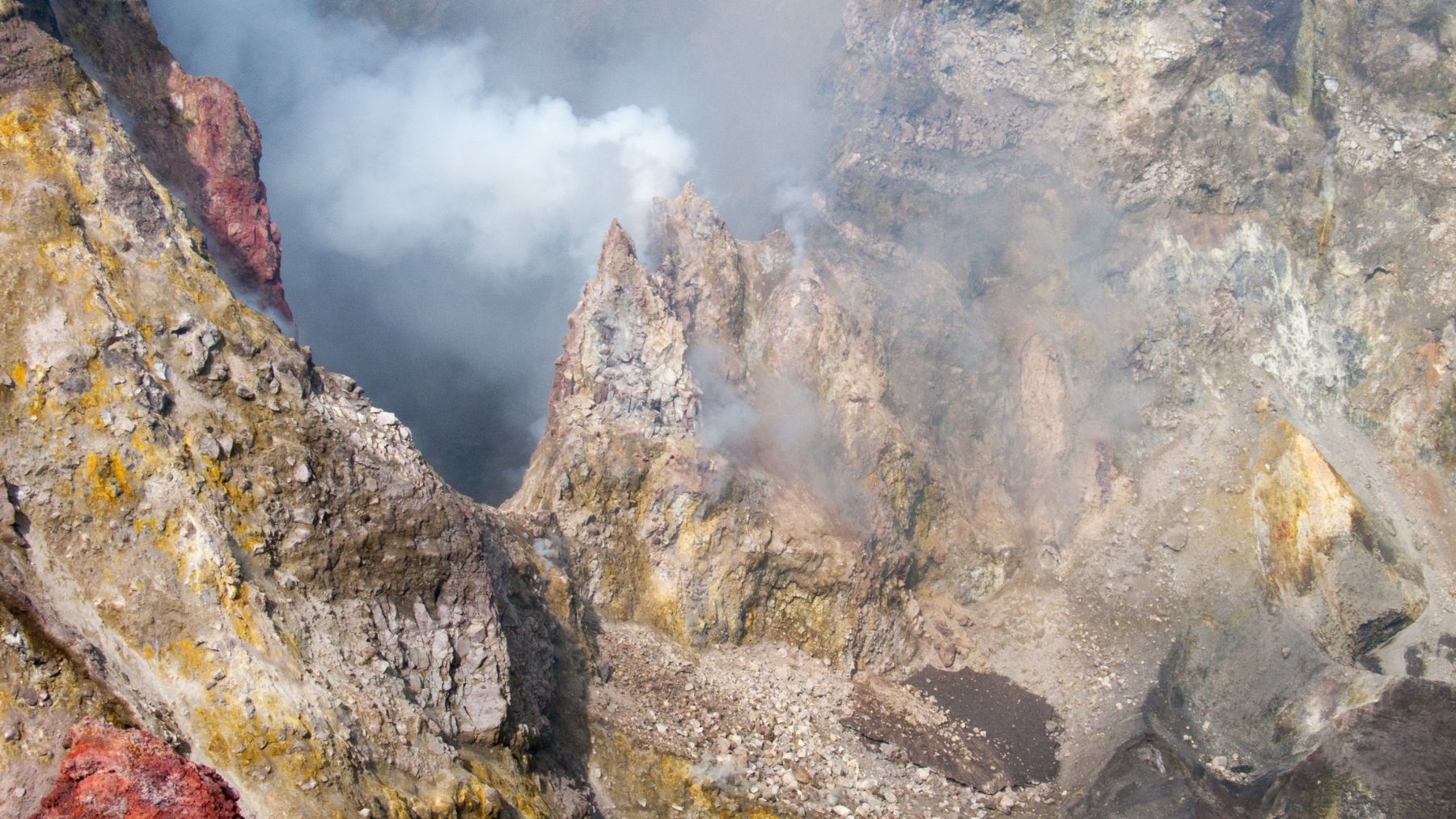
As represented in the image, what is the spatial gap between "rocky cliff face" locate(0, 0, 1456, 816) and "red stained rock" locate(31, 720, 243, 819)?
0.61 m

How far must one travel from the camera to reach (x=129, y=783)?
15.2 meters

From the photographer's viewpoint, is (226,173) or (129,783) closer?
(129,783)

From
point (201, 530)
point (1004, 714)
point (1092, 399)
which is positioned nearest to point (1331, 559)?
point (1092, 399)

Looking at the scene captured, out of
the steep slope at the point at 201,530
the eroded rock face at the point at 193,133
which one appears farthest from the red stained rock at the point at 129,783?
the eroded rock face at the point at 193,133

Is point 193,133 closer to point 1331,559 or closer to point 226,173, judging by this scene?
point 226,173

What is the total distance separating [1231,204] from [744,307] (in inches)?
1319

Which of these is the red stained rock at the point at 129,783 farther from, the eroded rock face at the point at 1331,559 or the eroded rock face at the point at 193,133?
the eroded rock face at the point at 1331,559

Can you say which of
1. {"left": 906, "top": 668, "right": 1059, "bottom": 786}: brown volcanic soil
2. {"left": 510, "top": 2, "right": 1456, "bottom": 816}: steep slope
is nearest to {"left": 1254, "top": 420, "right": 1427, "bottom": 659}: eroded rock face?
{"left": 510, "top": 2, "right": 1456, "bottom": 816}: steep slope

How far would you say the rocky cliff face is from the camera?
19453 millimetres

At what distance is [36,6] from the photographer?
23.2 meters

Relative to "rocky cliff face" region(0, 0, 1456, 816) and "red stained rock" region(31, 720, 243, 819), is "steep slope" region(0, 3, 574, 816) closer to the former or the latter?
"rocky cliff face" region(0, 0, 1456, 816)

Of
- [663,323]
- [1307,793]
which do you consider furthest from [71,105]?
[1307,793]

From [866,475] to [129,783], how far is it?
118 ft

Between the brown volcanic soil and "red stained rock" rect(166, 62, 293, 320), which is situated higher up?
"red stained rock" rect(166, 62, 293, 320)
